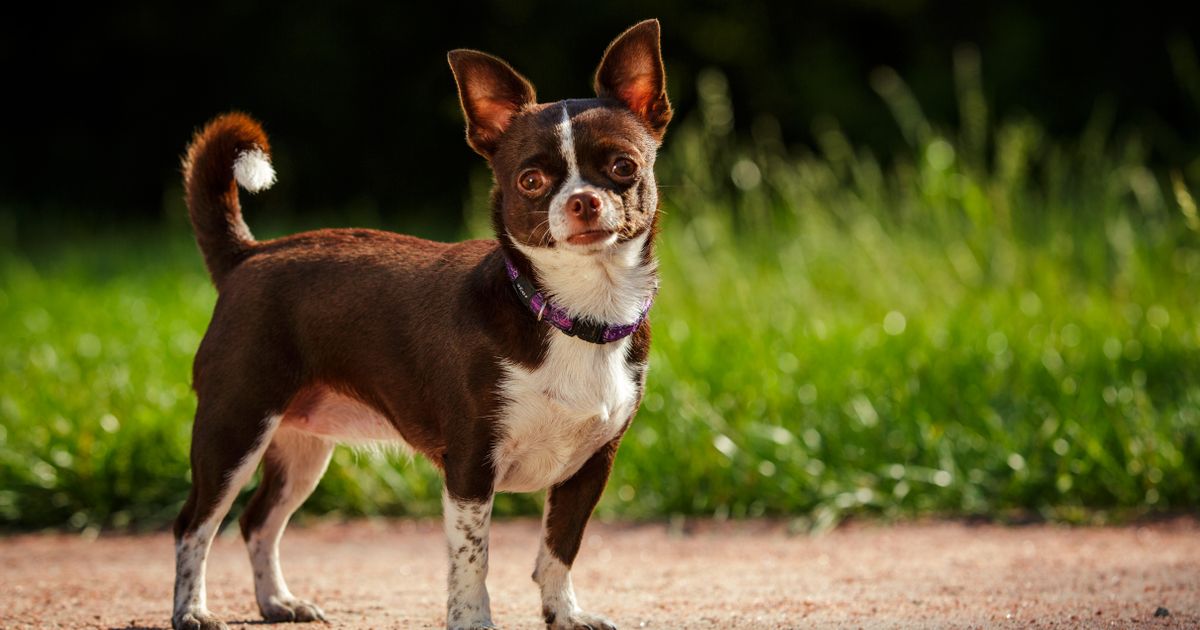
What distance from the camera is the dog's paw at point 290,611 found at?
4162 millimetres

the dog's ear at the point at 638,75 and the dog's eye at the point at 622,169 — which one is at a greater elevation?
the dog's ear at the point at 638,75

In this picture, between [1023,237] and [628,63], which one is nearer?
[628,63]

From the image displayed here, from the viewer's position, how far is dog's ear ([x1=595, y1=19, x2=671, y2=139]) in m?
3.80

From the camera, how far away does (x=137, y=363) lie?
286 inches

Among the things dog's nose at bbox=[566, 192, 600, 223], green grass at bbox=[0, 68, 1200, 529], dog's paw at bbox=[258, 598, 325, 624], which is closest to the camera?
dog's nose at bbox=[566, 192, 600, 223]

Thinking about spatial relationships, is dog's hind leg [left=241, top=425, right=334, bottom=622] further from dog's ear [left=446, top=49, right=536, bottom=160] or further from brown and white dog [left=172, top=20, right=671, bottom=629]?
dog's ear [left=446, top=49, right=536, bottom=160]

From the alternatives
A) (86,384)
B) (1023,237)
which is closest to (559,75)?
(1023,237)

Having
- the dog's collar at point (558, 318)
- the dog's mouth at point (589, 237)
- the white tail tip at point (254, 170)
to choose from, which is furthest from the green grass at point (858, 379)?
the dog's mouth at point (589, 237)

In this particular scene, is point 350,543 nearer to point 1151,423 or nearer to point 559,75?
point 1151,423

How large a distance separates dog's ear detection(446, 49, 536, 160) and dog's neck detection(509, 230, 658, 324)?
1.21 ft

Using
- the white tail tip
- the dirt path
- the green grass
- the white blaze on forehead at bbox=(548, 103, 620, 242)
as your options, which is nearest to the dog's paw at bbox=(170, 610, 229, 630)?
the dirt path

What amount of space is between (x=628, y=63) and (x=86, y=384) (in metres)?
4.12

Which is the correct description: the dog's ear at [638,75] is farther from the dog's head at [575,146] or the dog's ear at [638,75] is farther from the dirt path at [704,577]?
the dirt path at [704,577]

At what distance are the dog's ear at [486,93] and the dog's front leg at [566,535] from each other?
2.95 ft
